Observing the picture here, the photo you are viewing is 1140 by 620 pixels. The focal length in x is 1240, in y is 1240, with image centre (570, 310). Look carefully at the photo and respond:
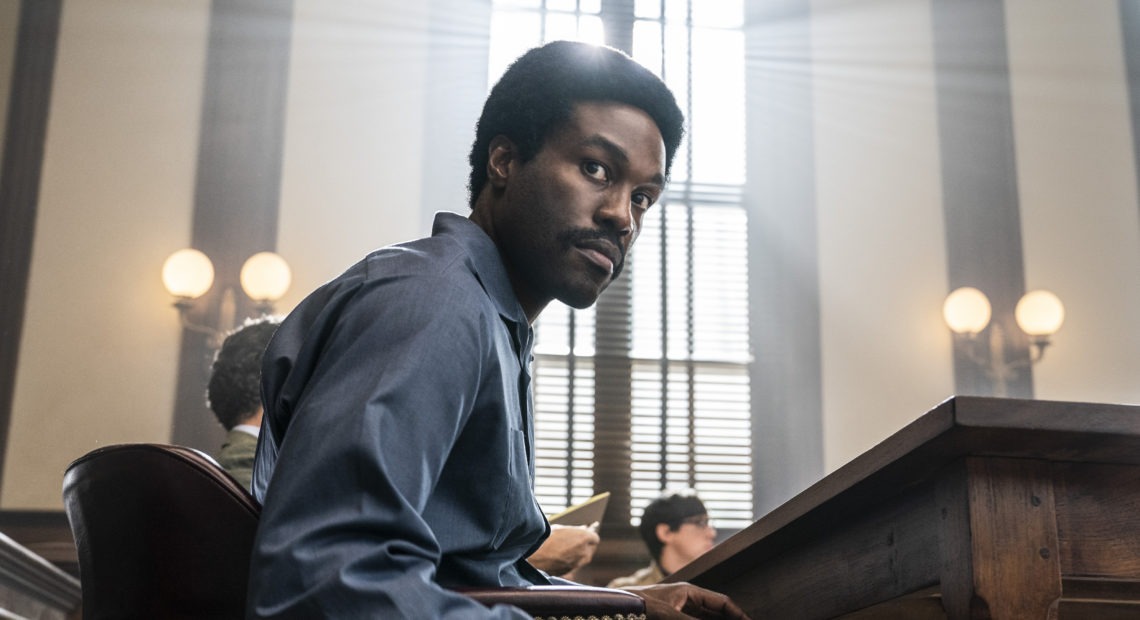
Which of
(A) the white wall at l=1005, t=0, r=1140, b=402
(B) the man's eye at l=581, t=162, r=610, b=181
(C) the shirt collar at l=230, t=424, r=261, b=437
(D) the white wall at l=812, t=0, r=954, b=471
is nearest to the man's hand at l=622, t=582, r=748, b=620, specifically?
(B) the man's eye at l=581, t=162, r=610, b=181

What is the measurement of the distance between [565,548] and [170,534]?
89.5 inches

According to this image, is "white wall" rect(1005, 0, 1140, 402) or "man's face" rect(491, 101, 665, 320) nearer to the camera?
"man's face" rect(491, 101, 665, 320)

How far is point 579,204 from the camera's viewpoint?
1.44 metres

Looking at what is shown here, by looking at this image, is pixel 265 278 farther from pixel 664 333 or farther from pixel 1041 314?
pixel 1041 314

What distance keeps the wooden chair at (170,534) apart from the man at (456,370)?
0.04 metres

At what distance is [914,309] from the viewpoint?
7.08 m

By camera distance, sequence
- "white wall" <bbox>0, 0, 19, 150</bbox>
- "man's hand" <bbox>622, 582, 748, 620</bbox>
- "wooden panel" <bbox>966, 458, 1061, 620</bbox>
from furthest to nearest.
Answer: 1. "white wall" <bbox>0, 0, 19, 150</bbox>
2. "man's hand" <bbox>622, 582, 748, 620</bbox>
3. "wooden panel" <bbox>966, 458, 1061, 620</bbox>

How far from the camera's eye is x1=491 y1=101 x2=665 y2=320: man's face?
1.45 metres

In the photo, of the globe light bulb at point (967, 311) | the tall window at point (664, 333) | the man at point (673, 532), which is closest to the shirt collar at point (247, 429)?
the man at point (673, 532)

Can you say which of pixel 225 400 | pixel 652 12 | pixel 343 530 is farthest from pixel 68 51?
pixel 343 530

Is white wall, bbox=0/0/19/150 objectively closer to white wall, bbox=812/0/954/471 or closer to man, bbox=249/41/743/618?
white wall, bbox=812/0/954/471

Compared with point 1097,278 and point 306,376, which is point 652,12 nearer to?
point 1097,278

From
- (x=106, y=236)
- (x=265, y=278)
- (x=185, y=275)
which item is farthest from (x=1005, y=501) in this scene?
(x=106, y=236)

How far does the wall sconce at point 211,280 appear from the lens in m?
6.11
